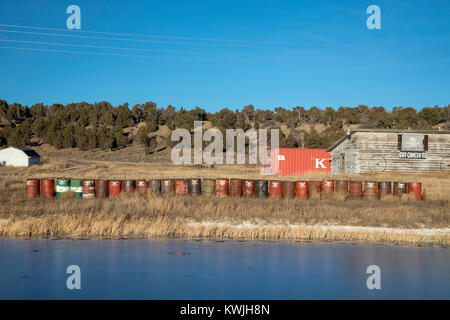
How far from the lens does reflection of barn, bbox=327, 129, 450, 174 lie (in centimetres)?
3616

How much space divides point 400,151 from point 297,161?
921 centimetres

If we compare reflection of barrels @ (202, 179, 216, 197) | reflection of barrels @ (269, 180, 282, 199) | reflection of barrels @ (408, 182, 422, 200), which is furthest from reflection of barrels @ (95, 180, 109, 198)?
reflection of barrels @ (408, 182, 422, 200)

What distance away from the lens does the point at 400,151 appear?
119 ft

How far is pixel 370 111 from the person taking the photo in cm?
9869

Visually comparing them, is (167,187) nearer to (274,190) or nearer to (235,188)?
(235,188)

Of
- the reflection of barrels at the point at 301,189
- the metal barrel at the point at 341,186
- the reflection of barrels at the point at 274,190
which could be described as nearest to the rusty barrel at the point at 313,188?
the reflection of barrels at the point at 301,189

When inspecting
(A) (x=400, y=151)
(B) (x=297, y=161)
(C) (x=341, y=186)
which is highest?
(A) (x=400, y=151)

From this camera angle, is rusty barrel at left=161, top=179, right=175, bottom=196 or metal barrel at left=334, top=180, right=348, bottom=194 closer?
rusty barrel at left=161, top=179, right=175, bottom=196

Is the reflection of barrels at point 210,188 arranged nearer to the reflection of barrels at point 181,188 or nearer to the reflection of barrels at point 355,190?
the reflection of barrels at point 181,188

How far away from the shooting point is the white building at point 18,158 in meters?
63.0

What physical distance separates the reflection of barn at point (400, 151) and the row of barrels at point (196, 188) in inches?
564

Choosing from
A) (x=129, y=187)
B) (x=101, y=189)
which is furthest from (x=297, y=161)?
(x=101, y=189)

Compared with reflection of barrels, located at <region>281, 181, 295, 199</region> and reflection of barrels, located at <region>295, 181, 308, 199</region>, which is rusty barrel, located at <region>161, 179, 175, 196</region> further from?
reflection of barrels, located at <region>295, 181, 308, 199</region>

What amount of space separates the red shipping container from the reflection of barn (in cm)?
665
